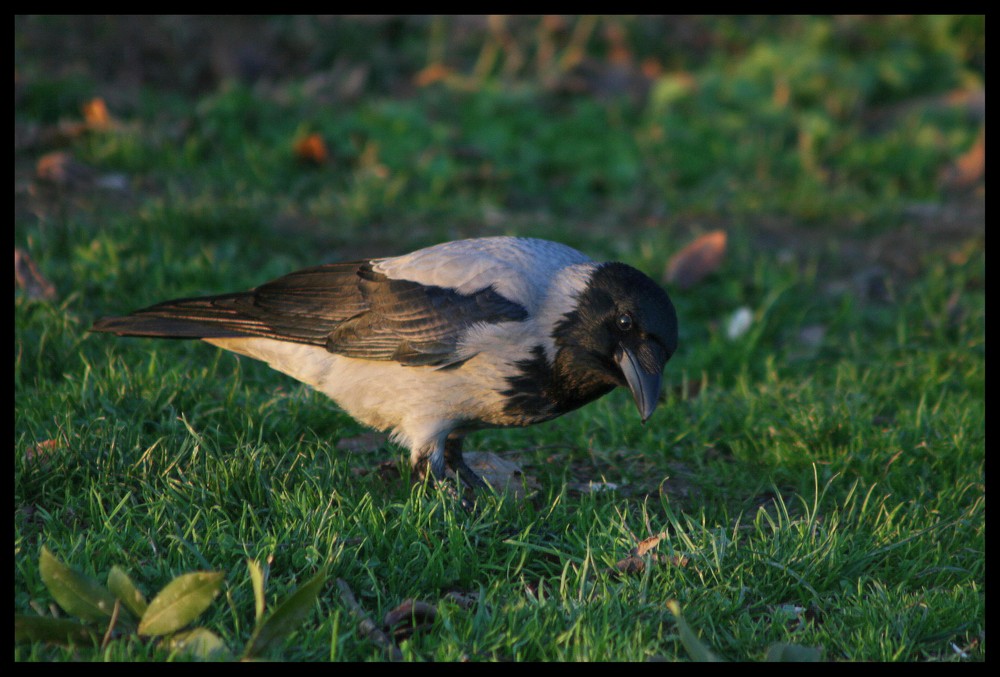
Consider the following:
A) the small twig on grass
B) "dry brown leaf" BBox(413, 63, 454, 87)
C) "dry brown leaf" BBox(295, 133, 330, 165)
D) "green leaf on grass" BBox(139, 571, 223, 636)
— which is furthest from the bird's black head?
"dry brown leaf" BBox(413, 63, 454, 87)

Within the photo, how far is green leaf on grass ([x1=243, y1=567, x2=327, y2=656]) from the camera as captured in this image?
2766 millimetres

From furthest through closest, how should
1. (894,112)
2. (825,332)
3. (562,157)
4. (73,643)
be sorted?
1. (894,112)
2. (562,157)
3. (825,332)
4. (73,643)

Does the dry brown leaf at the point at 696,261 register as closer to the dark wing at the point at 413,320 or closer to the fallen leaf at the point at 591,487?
the fallen leaf at the point at 591,487

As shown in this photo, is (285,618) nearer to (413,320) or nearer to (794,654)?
(794,654)

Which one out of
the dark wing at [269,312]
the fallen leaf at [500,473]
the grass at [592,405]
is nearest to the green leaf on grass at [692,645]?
the grass at [592,405]

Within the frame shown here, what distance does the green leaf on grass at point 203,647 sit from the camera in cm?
275

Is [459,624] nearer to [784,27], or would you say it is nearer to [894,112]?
[894,112]

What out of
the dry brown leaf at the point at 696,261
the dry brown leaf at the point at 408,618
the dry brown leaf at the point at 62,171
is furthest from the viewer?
→ the dry brown leaf at the point at 62,171

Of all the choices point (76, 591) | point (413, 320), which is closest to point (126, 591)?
point (76, 591)

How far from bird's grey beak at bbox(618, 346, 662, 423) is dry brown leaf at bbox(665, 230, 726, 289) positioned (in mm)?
2330
